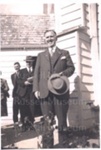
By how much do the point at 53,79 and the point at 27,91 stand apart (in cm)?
26

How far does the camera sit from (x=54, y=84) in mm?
2057

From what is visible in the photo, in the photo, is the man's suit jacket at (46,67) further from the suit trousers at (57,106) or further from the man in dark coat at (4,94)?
the man in dark coat at (4,94)

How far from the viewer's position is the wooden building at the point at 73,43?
213 cm

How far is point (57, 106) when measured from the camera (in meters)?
2.07

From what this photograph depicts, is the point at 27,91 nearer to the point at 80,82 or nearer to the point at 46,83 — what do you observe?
the point at 46,83

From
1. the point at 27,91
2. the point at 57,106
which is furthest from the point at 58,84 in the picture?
the point at 27,91

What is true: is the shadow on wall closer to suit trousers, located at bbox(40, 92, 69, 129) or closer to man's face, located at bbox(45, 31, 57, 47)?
suit trousers, located at bbox(40, 92, 69, 129)

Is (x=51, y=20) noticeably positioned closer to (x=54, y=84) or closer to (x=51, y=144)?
(x=54, y=84)

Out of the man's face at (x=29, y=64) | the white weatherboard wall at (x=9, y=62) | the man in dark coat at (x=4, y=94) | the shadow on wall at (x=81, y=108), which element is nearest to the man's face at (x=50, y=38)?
the white weatherboard wall at (x=9, y=62)

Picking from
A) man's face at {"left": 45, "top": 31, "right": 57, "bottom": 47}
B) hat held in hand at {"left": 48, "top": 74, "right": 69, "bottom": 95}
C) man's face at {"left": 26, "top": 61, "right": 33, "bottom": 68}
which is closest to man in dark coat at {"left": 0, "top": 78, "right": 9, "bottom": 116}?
man's face at {"left": 26, "top": 61, "right": 33, "bottom": 68}

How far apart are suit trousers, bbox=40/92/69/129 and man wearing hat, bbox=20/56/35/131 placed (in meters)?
0.12

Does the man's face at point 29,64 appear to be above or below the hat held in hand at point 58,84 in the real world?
above

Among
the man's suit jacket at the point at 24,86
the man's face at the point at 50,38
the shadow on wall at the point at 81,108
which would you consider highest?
the man's face at the point at 50,38

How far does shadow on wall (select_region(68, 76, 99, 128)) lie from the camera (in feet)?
6.94
